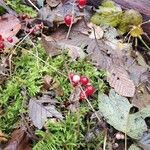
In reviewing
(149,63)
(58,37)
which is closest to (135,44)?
(149,63)

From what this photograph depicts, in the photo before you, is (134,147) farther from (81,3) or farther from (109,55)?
(81,3)

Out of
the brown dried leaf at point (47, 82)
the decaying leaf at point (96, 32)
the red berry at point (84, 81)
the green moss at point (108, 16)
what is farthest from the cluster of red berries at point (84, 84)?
the green moss at point (108, 16)

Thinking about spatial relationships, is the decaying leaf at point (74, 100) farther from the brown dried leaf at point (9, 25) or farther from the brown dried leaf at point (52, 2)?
the brown dried leaf at point (52, 2)

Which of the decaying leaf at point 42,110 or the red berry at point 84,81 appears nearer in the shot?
the decaying leaf at point 42,110

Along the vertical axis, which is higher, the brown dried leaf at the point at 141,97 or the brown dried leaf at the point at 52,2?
the brown dried leaf at the point at 52,2

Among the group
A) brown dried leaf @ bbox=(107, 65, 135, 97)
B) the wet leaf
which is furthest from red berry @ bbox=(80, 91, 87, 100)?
the wet leaf

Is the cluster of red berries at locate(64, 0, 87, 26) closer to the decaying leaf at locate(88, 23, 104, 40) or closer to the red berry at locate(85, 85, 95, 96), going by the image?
the decaying leaf at locate(88, 23, 104, 40)

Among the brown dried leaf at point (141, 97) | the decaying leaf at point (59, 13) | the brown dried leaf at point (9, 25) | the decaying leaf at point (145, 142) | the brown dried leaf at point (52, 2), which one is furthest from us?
the brown dried leaf at point (52, 2)

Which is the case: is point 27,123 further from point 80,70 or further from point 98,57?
point 98,57
